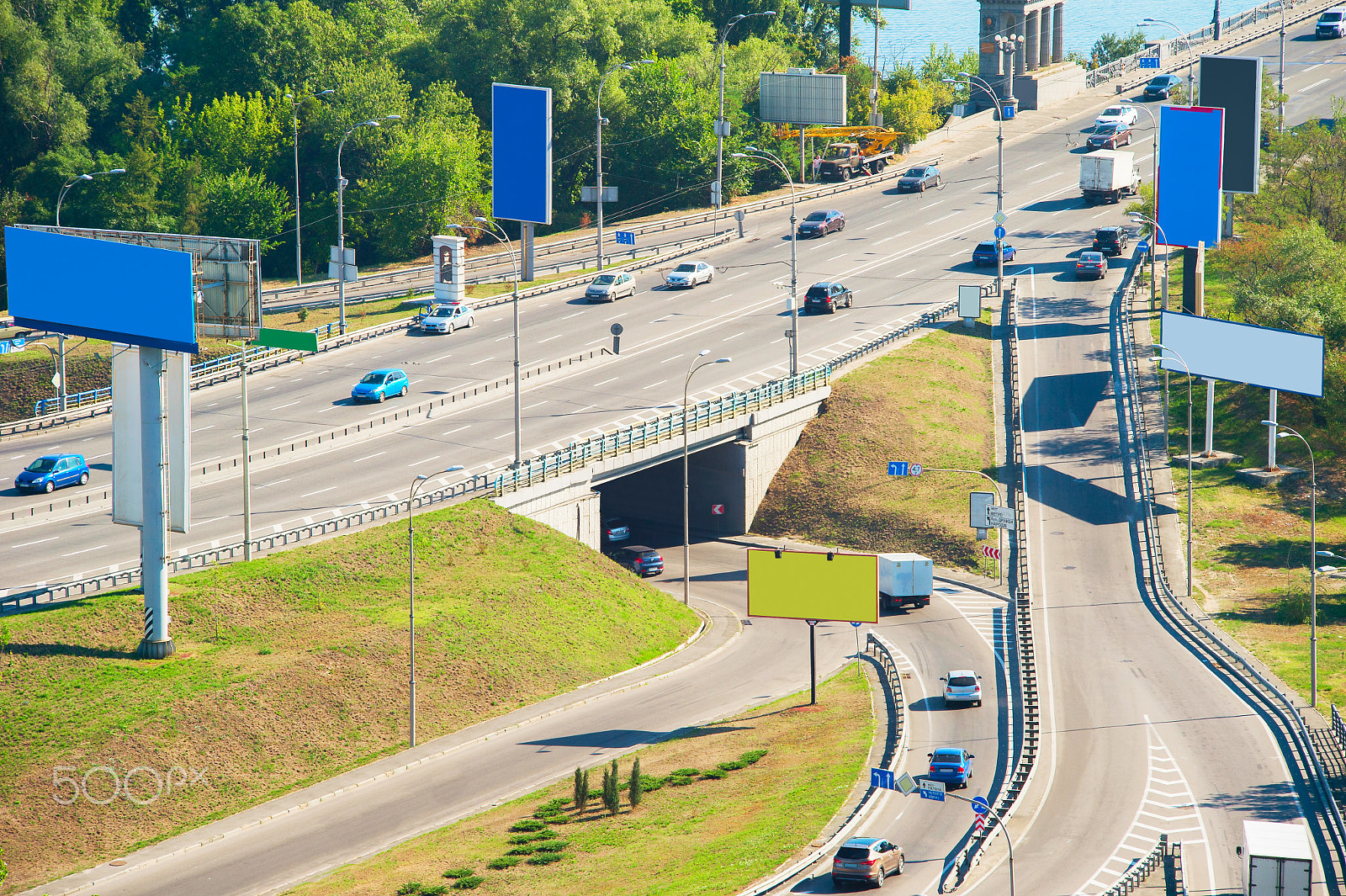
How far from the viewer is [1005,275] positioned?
10269cm

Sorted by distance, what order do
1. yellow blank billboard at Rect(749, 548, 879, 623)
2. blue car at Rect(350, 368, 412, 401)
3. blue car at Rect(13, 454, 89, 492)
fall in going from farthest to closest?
1. blue car at Rect(350, 368, 412, 401)
2. blue car at Rect(13, 454, 89, 492)
3. yellow blank billboard at Rect(749, 548, 879, 623)

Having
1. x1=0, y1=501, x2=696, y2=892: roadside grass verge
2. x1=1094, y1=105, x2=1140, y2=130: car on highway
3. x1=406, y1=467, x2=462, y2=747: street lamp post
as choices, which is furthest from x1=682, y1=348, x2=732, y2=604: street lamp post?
x1=1094, y1=105, x2=1140, y2=130: car on highway

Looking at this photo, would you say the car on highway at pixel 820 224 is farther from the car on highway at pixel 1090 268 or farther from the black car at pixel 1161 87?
the black car at pixel 1161 87

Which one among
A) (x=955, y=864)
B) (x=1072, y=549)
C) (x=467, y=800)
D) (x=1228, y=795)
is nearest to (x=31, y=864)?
(x=467, y=800)

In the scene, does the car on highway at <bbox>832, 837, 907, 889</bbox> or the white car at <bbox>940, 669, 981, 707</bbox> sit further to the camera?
the white car at <bbox>940, 669, 981, 707</bbox>

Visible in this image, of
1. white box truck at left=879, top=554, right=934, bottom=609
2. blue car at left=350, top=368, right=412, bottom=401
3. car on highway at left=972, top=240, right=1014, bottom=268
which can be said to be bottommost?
white box truck at left=879, top=554, right=934, bottom=609

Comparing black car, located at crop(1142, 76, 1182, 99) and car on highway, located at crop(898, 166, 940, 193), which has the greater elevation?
black car, located at crop(1142, 76, 1182, 99)

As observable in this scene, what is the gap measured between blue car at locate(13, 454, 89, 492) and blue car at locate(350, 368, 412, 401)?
609 inches

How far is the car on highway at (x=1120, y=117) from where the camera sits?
407 feet

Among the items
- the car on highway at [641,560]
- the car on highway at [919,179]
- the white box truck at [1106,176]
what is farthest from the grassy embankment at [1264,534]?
the car on highway at [919,179]

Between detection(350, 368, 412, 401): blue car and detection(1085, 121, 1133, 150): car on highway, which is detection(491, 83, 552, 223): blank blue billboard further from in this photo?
detection(1085, 121, 1133, 150): car on highway

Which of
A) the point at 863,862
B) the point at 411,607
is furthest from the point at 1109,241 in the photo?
the point at 863,862

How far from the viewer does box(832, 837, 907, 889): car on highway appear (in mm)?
41906

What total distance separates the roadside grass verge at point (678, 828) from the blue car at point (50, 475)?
93.1 feet
